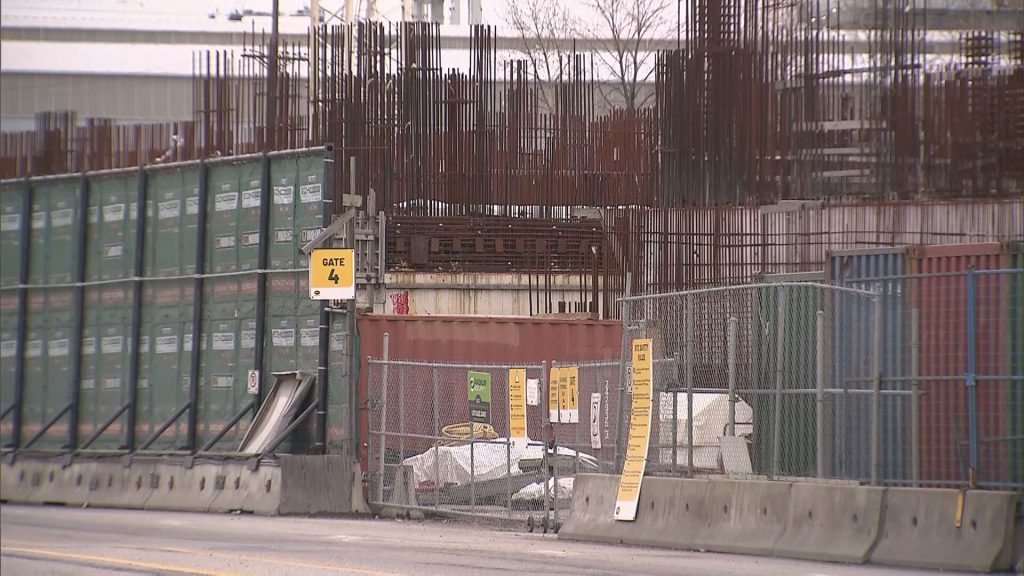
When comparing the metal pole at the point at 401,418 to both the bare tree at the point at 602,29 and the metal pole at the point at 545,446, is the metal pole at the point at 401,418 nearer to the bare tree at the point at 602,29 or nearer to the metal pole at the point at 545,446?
the metal pole at the point at 545,446

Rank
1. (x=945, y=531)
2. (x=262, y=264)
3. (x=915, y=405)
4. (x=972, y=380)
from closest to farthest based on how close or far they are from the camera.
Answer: (x=945, y=531), (x=972, y=380), (x=915, y=405), (x=262, y=264)

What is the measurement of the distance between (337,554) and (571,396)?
5.05 m

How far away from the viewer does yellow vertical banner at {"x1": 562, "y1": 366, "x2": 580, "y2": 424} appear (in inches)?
704

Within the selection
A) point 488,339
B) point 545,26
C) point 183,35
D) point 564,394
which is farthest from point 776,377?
point 183,35

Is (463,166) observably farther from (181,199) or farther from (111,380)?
(111,380)

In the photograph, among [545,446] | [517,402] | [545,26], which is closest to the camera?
[545,446]

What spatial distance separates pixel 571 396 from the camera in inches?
709

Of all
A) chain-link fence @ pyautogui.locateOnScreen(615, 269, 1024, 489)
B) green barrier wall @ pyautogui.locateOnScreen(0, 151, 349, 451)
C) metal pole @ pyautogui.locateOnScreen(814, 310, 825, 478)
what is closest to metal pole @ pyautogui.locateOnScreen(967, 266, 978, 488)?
chain-link fence @ pyautogui.locateOnScreen(615, 269, 1024, 489)

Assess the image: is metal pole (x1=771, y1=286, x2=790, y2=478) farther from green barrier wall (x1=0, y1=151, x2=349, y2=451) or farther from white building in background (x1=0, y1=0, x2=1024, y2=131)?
white building in background (x1=0, y1=0, x2=1024, y2=131)

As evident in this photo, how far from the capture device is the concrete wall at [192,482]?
21266 millimetres

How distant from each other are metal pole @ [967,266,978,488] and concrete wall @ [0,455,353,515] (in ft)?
36.0

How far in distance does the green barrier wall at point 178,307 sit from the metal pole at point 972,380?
11.6m

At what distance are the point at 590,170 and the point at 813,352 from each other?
46.0 ft

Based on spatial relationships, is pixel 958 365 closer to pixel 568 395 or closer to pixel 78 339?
pixel 568 395
